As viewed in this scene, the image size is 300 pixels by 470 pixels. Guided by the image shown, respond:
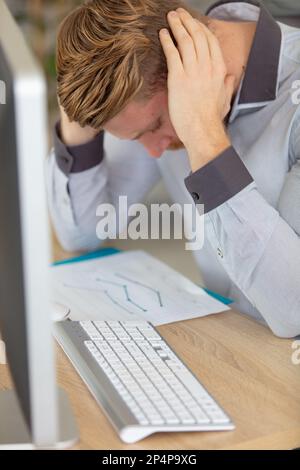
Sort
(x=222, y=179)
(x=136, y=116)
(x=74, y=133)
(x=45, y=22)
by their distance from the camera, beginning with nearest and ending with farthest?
(x=222, y=179) → (x=136, y=116) → (x=74, y=133) → (x=45, y=22)

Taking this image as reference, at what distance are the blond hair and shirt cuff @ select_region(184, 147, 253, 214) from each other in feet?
0.58

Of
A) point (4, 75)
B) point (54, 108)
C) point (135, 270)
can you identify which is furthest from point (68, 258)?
point (54, 108)

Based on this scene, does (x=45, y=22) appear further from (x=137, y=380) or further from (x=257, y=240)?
(x=137, y=380)

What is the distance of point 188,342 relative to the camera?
1260mm

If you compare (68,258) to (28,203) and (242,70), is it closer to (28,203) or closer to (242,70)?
(242,70)

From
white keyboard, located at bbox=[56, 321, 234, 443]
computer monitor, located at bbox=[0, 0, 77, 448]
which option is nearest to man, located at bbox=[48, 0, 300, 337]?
white keyboard, located at bbox=[56, 321, 234, 443]

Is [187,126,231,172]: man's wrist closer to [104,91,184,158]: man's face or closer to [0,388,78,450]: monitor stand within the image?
[104,91,184,158]: man's face

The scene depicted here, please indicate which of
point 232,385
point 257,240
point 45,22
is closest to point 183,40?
point 257,240

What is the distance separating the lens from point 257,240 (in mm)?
1248

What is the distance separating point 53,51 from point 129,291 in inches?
84.5

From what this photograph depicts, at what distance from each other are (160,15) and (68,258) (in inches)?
21.7

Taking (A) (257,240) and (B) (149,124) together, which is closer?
(A) (257,240)

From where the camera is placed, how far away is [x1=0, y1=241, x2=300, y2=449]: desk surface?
3.24 ft

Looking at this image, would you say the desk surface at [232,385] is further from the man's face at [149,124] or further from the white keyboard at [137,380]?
the man's face at [149,124]
